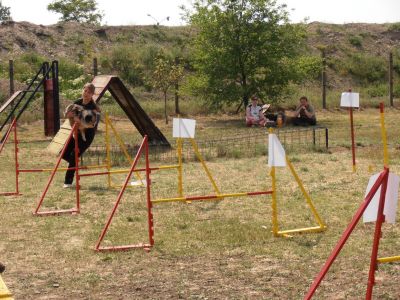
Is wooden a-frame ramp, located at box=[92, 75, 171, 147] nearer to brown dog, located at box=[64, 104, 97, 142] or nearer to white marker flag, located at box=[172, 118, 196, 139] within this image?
brown dog, located at box=[64, 104, 97, 142]

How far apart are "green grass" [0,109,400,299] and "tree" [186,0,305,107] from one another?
12903 mm

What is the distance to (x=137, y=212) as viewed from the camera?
363 inches

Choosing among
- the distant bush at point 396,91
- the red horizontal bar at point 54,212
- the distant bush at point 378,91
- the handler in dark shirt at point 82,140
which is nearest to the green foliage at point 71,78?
the distant bush at point 378,91

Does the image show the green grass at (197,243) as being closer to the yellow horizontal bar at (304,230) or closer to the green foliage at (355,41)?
the yellow horizontal bar at (304,230)

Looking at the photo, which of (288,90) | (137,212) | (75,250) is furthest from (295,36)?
(75,250)

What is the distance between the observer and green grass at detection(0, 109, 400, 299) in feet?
19.0

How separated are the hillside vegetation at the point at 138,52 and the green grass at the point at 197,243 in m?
16.4

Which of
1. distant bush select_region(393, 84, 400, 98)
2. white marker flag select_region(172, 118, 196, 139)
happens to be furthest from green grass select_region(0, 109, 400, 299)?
distant bush select_region(393, 84, 400, 98)

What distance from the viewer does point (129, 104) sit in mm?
16234

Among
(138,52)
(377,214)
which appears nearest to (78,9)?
(138,52)

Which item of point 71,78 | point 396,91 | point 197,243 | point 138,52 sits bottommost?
point 197,243

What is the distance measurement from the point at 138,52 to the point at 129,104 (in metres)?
20.9

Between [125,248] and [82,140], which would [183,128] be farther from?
[125,248]

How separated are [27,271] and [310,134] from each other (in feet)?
44.6
